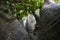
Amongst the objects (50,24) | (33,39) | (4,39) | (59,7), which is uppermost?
(59,7)

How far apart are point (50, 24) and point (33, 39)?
33 cm

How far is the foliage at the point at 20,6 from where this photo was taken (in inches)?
53.1

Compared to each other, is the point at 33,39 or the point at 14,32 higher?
the point at 14,32

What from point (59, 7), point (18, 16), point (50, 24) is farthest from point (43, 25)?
point (18, 16)

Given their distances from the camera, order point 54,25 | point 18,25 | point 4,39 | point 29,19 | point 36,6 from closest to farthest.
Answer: point 54,25 < point 4,39 < point 18,25 < point 36,6 < point 29,19

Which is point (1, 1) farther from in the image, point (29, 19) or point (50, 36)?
point (29, 19)

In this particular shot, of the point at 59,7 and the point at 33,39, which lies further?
the point at 33,39

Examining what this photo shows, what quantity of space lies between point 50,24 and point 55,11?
0.12m

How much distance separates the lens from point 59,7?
1.28m

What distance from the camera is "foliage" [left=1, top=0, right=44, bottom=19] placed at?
1350 millimetres

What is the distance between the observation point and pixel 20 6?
1.42 metres

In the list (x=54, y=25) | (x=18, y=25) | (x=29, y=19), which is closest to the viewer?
(x=54, y=25)

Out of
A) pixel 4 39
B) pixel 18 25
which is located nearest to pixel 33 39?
pixel 18 25

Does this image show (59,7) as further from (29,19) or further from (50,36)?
(29,19)
